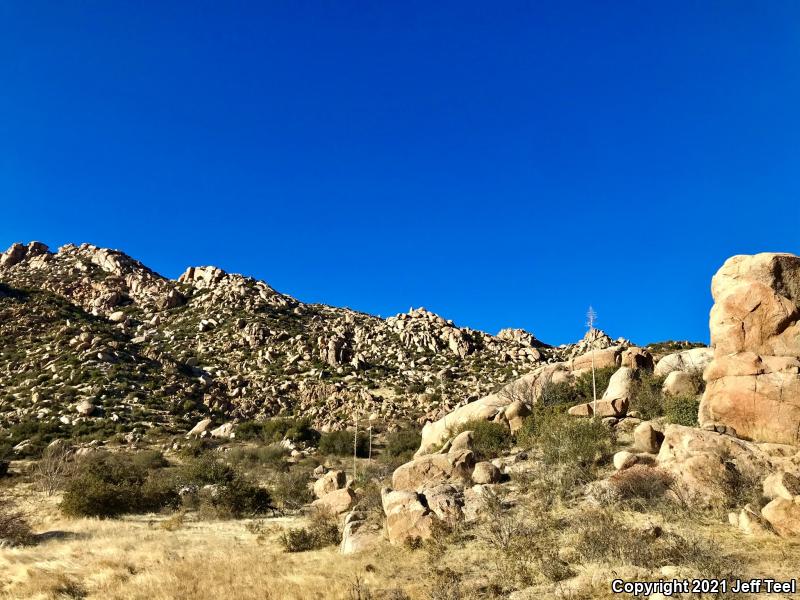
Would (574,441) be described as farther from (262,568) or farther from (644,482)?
(262,568)

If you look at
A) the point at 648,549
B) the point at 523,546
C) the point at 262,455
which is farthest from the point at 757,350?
the point at 262,455

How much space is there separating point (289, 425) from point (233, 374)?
46.8 ft

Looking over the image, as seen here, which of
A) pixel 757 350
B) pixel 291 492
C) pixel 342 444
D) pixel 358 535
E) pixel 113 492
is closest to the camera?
pixel 358 535

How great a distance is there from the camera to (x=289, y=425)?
145ft

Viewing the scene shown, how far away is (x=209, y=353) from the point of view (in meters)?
59.1

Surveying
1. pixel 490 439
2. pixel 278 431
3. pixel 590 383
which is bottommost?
pixel 278 431

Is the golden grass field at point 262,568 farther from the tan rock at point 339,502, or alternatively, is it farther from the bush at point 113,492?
the bush at point 113,492

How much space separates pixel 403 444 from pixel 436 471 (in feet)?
65.6

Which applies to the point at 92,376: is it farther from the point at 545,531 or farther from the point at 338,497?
the point at 545,531

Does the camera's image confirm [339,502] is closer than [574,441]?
No

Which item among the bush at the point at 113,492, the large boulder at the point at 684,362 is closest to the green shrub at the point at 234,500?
the bush at the point at 113,492

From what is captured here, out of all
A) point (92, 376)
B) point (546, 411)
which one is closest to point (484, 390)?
point (546, 411)

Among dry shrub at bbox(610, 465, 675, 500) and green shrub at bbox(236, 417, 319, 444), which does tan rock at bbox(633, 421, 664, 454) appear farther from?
green shrub at bbox(236, 417, 319, 444)

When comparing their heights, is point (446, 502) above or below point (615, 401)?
below
